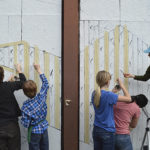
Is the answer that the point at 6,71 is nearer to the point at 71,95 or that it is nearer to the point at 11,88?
the point at 11,88

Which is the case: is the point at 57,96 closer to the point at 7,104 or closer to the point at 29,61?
the point at 29,61

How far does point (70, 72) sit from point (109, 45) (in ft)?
2.16

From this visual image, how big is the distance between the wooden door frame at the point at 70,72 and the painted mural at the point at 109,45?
90 mm

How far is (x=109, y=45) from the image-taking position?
3328mm

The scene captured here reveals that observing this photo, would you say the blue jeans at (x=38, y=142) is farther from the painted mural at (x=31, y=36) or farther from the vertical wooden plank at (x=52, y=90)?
the painted mural at (x=31, y=36)

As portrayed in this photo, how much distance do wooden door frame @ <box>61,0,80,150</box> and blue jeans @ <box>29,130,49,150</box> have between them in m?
0.46

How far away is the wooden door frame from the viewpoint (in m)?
3.23

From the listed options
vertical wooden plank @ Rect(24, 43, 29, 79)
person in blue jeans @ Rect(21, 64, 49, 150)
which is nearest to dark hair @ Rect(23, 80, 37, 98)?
person in blue jeans @ Rect(21, 64, 49, 150)

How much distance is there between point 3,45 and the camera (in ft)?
10.8

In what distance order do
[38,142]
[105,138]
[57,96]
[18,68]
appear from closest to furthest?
[105,138]
[38,142]
[18,68]
[57,96]

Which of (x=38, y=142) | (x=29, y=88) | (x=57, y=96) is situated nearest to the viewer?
(x=29, y=88)

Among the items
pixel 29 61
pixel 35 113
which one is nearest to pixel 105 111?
pixel 35 113

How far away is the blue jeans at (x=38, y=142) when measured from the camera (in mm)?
2773

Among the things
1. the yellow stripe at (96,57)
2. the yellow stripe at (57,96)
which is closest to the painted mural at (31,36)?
the yellow stripe at (57,96)
